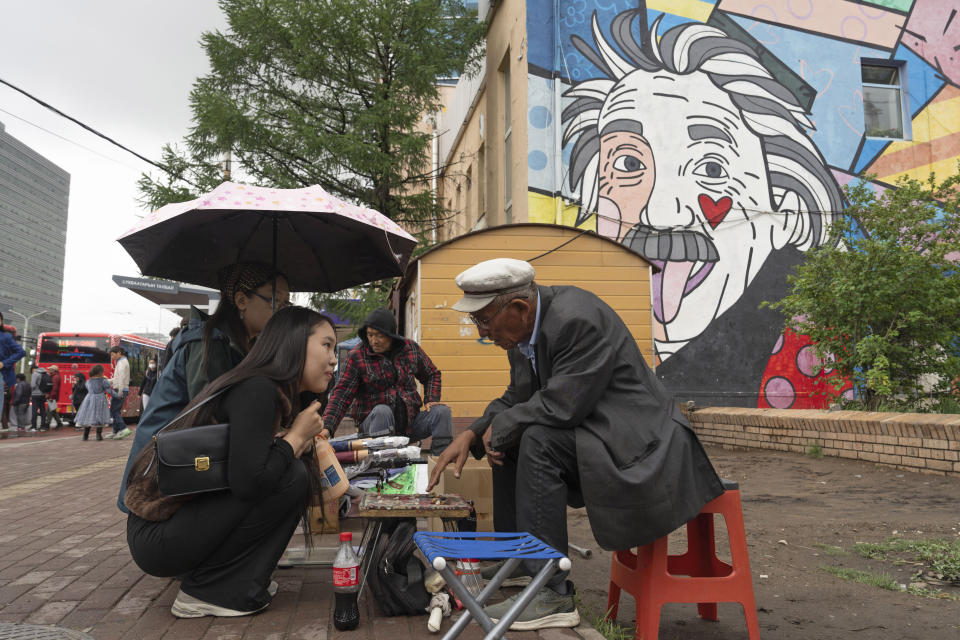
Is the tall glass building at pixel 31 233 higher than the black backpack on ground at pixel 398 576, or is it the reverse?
the tall glass building at pixel 31 233

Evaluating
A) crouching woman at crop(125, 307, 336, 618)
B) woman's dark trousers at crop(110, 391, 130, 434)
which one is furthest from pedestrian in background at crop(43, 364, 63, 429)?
crouching woman at crop(125, 307, 336, 618)

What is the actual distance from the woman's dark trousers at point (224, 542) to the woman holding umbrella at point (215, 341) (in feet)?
1.21

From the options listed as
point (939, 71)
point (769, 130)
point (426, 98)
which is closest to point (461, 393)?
point (769, 130)

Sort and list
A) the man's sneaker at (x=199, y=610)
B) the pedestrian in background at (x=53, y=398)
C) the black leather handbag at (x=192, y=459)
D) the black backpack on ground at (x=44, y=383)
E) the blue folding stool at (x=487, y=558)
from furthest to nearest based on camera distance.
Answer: the pedestrian in background at (x=53, y=398)
the black backpack on ground at (x=44, y=383)
the man's sneaker at (x=199, y=610)
the black leather handbag at (x=192, y=459)
the blue folding stool at (x=487, y=558)

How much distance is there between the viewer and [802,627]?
3.20 meters

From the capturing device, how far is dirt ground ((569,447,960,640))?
3222mm

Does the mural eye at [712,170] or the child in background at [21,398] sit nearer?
the mural eye at [712,170]

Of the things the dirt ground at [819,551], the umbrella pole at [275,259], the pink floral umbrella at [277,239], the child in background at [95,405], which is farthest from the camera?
the child in background at [95,405]

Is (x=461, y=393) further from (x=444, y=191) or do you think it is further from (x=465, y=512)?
(x=444, y=191)

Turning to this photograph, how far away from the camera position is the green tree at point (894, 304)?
8734mm

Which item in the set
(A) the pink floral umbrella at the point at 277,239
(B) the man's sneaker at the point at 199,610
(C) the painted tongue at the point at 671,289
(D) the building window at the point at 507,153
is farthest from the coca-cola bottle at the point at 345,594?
(D) the building window at the point at 507,153

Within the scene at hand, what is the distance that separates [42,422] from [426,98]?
13.9 metres

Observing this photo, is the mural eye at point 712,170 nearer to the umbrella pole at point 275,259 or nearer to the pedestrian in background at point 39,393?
the umbrella pole at point 275,259

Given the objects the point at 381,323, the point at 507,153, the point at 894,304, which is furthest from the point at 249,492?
the point at 507,153
